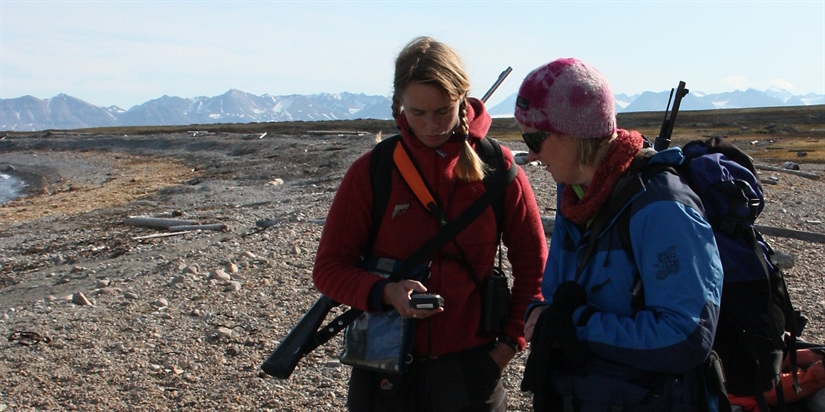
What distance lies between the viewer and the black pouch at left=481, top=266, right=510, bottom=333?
9.79 feet

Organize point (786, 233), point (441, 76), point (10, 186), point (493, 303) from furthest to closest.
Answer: point (10, 186) → point (786, 233) → point (493, 303) → point (441, 76)

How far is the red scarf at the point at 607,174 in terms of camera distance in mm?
2252

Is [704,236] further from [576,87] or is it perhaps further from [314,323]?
[314,323]

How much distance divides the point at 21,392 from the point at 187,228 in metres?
7.61

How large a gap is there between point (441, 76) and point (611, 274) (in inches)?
41.3

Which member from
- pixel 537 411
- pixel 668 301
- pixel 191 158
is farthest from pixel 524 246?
pixel 191 158

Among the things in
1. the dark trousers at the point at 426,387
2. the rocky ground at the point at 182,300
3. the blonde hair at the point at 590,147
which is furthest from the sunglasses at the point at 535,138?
the rocky ground at the point at 182,300

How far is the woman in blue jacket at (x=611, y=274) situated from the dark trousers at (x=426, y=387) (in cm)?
53

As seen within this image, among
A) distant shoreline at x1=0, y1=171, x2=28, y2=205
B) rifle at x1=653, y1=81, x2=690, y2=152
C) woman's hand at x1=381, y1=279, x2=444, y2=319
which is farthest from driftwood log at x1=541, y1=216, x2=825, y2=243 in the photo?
distant shoreline at x1=0, y1=171, x2=28, y2=205

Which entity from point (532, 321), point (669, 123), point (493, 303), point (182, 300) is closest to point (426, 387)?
point (493, 303)

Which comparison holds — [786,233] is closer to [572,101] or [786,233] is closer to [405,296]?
[405,296]

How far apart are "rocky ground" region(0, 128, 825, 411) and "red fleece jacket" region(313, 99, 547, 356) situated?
8.86 ft

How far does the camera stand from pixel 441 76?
2.87 metres

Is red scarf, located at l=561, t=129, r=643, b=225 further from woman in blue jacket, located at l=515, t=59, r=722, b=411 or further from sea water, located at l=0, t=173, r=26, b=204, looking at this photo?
sea water, located at l=0, t=173, r=26, b=204
